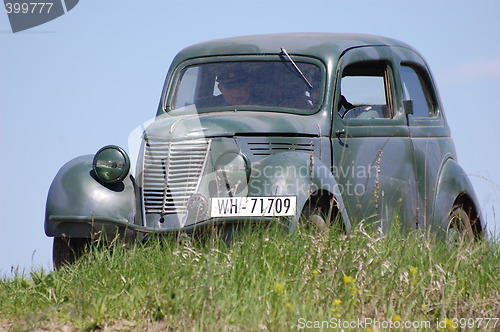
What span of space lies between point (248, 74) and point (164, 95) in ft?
3.01

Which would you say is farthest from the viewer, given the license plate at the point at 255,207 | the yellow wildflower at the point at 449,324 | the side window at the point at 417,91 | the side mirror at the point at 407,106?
the side window at the point at 417,91

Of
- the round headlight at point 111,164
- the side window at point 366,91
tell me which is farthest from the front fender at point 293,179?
the side window at point 366,91

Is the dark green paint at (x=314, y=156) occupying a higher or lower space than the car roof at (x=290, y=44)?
lower

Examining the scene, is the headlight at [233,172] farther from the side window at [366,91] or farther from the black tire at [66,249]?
the side window at [366,91]

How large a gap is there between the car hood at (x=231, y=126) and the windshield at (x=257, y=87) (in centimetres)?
24

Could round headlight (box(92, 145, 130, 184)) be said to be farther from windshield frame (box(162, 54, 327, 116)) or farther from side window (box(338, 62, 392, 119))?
side window (box(338, 62, 392, 119))

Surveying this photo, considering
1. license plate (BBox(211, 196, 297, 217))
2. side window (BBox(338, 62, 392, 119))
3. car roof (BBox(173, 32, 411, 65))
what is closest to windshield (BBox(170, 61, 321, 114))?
car roof (BBox(173, 32, 411, 65))

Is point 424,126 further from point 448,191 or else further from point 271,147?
point 271,147

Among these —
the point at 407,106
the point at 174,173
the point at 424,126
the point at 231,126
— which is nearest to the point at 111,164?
the point at 174,173

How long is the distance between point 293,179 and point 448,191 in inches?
95.0

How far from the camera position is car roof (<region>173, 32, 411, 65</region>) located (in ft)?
22.6

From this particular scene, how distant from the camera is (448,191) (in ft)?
24.7

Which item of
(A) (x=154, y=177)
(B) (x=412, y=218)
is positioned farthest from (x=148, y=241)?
(B) (x=412, y=218)

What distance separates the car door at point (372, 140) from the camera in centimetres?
663
